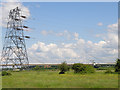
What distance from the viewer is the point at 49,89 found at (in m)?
27.2

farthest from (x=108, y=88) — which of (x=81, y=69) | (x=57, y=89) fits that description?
(x=81, y=69)

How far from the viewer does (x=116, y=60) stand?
219 ft

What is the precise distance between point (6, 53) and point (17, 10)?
2246 cm

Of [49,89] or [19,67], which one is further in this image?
[19,67]

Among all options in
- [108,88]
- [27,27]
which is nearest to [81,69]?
[108,88]

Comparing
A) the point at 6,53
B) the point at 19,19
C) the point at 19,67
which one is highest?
the point at 19,19

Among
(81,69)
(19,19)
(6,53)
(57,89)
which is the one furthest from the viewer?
(19,19)

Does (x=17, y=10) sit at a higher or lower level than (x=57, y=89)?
higher

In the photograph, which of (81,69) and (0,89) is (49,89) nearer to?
(0,89)

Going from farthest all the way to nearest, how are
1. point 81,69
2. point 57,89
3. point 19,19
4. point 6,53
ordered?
point 19,19, point 6,53, point 81,69, point 57,89

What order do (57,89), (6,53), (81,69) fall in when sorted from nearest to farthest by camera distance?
1. (57,89)
2. (81,69)
3. (6,53)

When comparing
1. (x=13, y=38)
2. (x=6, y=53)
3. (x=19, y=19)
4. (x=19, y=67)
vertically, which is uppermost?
(x=19, y=19)

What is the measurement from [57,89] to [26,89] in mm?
4205

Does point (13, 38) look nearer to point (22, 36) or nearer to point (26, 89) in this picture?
point (22, 36)
